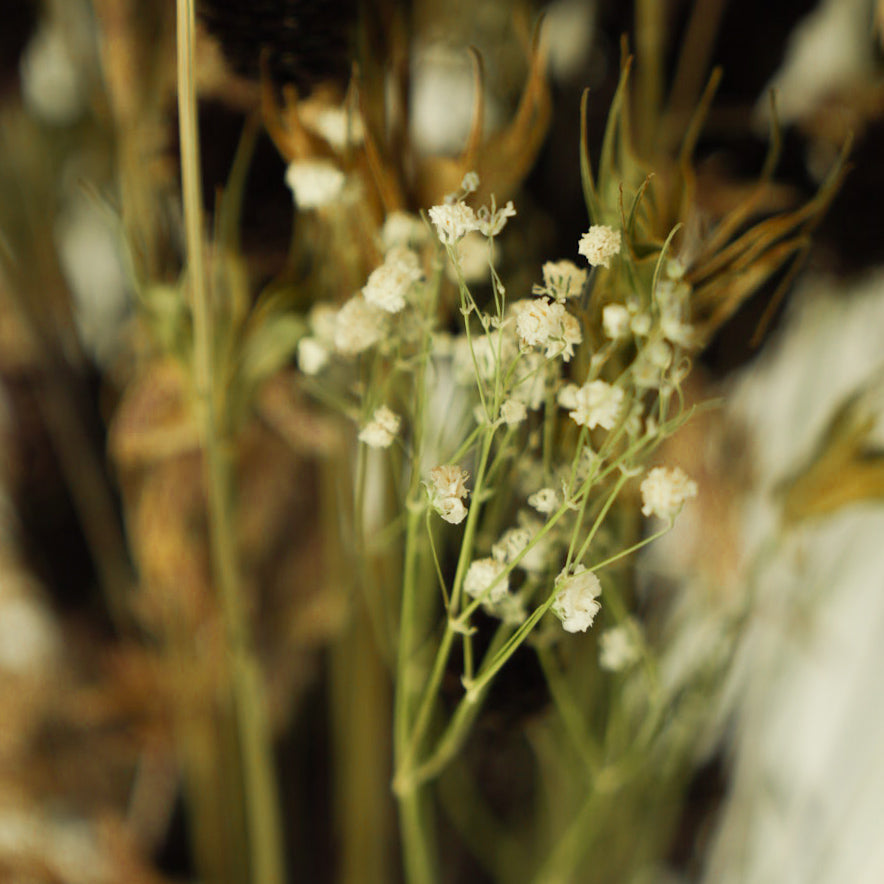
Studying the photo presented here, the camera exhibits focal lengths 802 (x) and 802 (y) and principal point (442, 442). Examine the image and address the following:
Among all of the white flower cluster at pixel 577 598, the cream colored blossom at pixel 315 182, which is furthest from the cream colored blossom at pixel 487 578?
the cream colored blossom at pixel 315 182

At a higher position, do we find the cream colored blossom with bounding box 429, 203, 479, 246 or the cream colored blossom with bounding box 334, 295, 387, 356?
the cream colored blossom with bounding box 334, 295, 387, 356

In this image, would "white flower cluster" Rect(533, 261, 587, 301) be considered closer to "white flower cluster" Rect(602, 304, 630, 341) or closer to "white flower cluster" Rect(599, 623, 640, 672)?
"white flower cluster" Rect(602, 304, 630, 341)

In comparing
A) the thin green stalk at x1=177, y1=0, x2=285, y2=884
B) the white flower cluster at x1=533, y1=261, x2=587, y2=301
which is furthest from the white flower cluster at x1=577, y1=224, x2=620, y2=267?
the thin green stalk at x1=177, y1=0, x2=285, y2=884

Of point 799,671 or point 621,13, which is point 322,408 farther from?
point 799,671

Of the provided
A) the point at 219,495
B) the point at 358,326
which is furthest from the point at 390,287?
the point at 219,495

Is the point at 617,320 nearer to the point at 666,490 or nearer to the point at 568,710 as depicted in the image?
the point at 666,490

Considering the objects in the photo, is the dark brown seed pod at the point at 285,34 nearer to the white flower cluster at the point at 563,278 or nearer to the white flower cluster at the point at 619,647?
the white flower cluster at the point at 563,278
